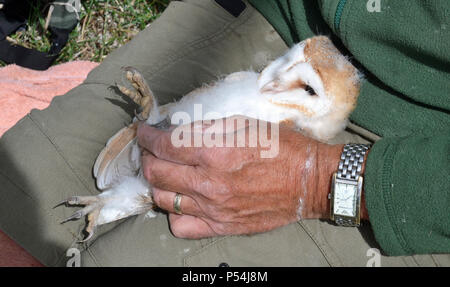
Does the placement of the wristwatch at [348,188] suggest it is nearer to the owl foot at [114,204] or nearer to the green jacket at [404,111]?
the green jacket at [404,111]

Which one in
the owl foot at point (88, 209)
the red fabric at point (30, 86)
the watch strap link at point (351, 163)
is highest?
the watch strap link at point (351, 163)

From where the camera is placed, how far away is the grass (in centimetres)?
267

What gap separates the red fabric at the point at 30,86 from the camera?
6.47 ft

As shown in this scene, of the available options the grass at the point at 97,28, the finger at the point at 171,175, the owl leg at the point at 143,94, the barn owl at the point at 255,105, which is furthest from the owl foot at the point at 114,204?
the grass at the point at 97,28

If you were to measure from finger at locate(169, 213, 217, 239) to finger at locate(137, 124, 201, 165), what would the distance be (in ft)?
0.61

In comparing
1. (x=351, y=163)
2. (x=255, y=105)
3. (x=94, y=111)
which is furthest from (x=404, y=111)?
(x=94, y=111)

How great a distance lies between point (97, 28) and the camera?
2793 mm

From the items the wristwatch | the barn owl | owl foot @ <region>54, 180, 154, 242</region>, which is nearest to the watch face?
the wristwatch

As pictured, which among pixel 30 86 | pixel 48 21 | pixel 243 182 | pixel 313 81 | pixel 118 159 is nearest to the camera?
pixel 243 182

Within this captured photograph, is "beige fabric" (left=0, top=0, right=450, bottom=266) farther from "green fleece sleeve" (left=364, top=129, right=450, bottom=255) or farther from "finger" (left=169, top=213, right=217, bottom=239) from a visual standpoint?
"green fleece sleeve" (left=364, top=129, right=450, bottom=255)

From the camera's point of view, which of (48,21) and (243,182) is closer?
(243,182)

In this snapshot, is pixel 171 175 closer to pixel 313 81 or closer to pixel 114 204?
pixel 114 204

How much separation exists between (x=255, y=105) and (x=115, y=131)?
538 millimetres

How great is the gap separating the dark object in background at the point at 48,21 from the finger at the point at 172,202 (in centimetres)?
141
